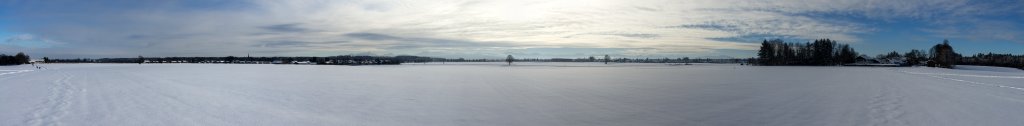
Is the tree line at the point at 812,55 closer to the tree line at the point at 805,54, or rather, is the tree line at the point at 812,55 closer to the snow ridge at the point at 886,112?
the tree line at the point at 805,54

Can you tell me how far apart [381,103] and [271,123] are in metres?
3.84

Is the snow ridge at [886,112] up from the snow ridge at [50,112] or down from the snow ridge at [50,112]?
down

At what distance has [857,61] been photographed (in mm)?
110000

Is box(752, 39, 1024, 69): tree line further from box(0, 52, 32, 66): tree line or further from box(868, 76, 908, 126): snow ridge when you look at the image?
box(0, 52, 32, 66): tree line

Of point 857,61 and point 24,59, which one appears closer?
point 857,61

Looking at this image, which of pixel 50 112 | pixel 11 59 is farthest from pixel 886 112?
pixel 11 59

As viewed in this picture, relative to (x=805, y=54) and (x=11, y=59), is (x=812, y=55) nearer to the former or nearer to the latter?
(x=805, y=54)

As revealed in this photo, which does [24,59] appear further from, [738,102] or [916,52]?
[916,52]

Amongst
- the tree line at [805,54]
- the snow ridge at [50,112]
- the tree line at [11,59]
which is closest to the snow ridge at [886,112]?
the snow ridge at [50,112]

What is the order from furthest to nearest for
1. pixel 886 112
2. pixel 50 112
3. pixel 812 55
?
1. pixel 812 55
2. pixel 886 112
3. pixel 50 112

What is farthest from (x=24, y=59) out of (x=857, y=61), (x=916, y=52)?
(x=916, y=52)

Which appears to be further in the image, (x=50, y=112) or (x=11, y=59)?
(x=11, y=59)

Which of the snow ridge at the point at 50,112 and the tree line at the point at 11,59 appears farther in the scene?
the tree line at the point at 11,59

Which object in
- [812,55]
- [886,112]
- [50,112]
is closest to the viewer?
[50,112]
